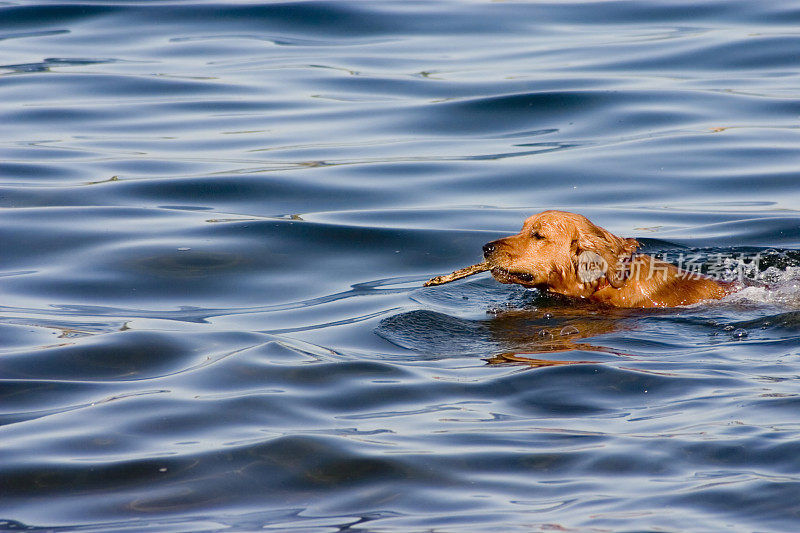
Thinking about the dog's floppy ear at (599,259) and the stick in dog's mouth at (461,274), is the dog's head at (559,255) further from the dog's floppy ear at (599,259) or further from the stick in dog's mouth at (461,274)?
the stick in dog's mouth at (461,274)

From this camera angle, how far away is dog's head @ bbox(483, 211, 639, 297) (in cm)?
921

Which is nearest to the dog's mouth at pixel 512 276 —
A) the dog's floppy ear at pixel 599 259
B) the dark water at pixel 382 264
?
the dark water at pixel 382 264

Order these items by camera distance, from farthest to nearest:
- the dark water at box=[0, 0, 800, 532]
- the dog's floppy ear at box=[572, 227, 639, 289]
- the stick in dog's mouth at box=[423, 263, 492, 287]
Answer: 1. the stick in dog's mouth at box=[423, 263, 492, 287]
2. the dog's floppy ear at box=[572, 227, 639, 289]
3. the dark water at box=[0, 0, 800, 532]

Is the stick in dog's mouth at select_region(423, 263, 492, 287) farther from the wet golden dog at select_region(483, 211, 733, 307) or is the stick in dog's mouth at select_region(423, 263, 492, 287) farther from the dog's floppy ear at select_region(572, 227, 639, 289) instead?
the dog's floppy ear at select_region(572, 227, 639, 289)

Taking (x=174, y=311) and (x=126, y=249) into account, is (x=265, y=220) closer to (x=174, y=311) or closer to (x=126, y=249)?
(x=126, y=249)

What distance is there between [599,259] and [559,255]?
0.31m

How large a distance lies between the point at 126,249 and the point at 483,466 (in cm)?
599

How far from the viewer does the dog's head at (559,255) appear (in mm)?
9211

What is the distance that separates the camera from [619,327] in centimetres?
859

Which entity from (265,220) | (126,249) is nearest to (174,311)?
(126,249)

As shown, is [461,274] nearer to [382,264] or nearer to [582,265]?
[582,265]

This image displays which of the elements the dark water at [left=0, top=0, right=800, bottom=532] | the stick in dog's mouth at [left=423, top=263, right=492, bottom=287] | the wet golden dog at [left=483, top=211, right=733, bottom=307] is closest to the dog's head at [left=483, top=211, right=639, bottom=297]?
the wet golden dog at [left=483, top=211, right=733, bottom=307]

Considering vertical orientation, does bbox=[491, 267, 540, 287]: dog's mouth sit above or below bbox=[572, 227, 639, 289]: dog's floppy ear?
below

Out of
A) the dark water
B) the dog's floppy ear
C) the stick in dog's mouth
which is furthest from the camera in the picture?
the stick in dog's mouth
